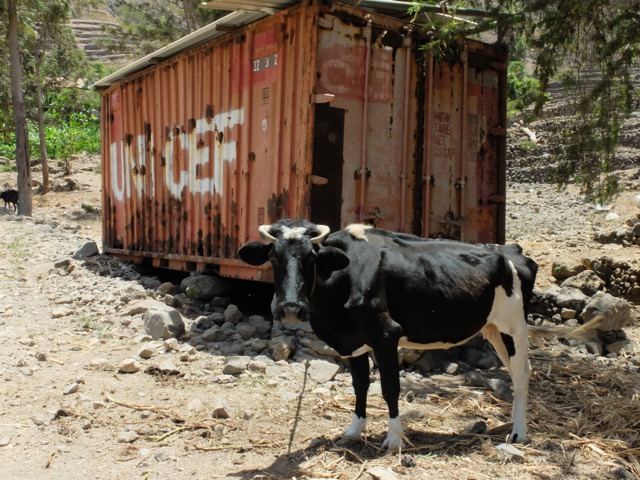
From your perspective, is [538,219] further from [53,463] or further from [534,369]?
[53,463]

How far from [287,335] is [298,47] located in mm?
2801

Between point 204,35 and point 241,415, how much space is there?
4711 millimetres

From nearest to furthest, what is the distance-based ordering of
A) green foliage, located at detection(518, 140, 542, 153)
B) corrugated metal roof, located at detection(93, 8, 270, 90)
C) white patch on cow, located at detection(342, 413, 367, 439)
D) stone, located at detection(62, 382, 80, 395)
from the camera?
1. white patch on cow, located at detection(342, 413, 367, 439)
2. stone, located at detection(62, 382, 80, 395)
3. corrugated metal roof, located at detection(93, 8, 270, 90)
4. green foliage, located at detection(518, 140, 542, 153)

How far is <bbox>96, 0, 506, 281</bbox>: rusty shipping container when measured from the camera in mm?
6289

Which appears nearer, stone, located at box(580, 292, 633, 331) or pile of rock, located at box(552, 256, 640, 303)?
stone, located at box(580, 292, 633, 331)

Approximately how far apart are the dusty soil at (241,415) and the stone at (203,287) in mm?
533

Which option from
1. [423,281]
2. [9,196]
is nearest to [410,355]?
[423,281]

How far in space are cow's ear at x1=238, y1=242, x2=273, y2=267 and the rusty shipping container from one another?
214 cm

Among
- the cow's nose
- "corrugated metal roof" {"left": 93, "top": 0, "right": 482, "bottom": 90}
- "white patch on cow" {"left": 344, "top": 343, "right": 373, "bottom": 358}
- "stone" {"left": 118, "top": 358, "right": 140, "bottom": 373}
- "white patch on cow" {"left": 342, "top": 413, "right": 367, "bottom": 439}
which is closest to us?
the cow's nose

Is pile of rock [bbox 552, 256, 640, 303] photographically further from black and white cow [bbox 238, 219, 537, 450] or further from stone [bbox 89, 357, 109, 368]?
stone [bbox 89, 357, 109, 368]

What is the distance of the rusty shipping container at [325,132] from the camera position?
6.29m

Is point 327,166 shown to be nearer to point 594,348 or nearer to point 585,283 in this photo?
point 594,348

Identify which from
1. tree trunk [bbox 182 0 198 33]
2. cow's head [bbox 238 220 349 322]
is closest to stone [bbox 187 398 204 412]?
cow's head [bbox 238 220 349 322]

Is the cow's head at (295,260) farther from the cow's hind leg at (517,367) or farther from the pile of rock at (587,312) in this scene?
the pile of rock at (587,312)
